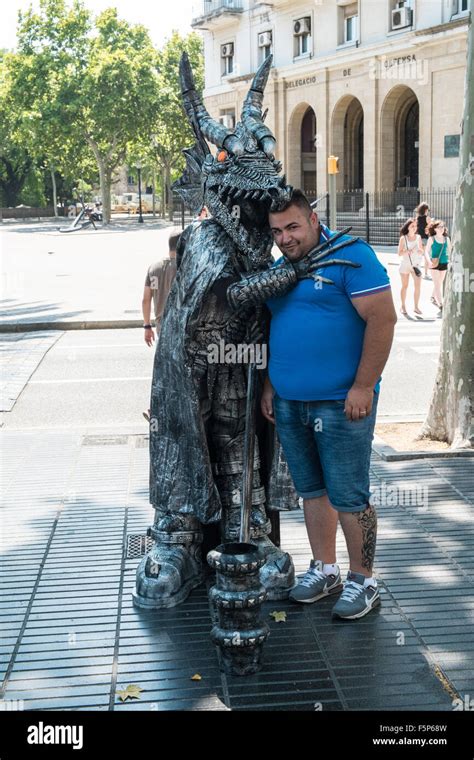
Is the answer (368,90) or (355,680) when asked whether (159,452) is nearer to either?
(355,680)

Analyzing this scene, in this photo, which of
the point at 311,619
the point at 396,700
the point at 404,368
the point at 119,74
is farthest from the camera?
the point at 119,74

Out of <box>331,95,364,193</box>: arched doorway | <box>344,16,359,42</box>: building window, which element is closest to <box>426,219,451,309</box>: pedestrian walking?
<box>344,16,359,42</box>: building window

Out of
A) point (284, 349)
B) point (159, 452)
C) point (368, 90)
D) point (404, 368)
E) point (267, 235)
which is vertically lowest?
point (404, 368)

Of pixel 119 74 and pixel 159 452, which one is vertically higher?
pixel 119 74

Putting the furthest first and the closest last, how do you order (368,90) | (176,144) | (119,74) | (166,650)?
(176,144), (119,74), (368,90), (166,650)

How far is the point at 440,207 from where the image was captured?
34.9 m

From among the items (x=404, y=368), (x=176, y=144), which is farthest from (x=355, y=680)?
(x=176, y=144)

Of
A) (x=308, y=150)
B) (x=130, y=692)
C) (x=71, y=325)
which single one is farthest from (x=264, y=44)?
(x=130, y=692)

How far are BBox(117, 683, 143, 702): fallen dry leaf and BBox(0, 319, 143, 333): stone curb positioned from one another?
11.8m

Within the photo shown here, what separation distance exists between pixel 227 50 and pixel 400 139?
12832mm

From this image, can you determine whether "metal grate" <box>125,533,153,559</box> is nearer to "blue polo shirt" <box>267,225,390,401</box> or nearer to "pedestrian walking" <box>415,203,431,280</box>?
"blue polo shirt" <box>267,225,390,401</box>

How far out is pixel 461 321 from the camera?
304 inches

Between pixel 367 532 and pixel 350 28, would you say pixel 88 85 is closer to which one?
pixel 350 28

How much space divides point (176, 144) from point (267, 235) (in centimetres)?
6101
